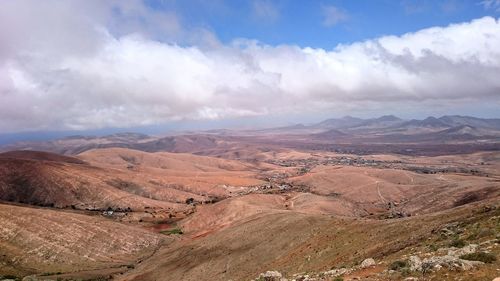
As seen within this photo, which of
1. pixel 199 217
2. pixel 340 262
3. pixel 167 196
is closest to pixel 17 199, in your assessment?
pixel 167 196

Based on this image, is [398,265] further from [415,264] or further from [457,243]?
[457,243]

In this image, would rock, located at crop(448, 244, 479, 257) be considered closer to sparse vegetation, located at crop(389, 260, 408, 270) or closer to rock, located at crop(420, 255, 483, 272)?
rock, located at crop(420, 255, 483, 272)

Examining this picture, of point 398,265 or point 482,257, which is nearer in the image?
point 482,257

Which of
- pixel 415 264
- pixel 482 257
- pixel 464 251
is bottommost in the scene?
pixel 415 264

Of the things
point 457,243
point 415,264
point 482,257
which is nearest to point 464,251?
point 482,257

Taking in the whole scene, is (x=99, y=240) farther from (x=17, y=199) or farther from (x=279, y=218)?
(x=17, y=199)

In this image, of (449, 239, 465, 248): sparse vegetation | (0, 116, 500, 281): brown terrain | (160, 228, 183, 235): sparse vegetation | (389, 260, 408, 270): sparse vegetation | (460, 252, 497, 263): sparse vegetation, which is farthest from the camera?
(160, 228, 183, 235): sparse vegetation

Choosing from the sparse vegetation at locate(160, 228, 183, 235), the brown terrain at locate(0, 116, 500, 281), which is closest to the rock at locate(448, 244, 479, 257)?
the brown terrain at locate(0, 116, 500, 281)

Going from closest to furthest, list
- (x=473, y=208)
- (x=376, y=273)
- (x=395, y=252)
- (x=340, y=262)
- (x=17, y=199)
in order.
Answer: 1. (x=376, y=273)
2. (x=395, y=252)
3. (x=340, y=262)
4. (x=473, y=208)
5. (x=17, y=199)
